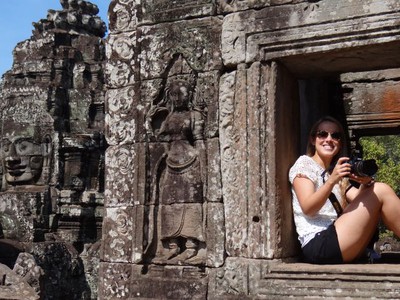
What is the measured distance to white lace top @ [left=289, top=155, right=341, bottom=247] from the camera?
4.80m

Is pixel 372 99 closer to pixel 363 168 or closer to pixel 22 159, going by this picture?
pixel 363 168

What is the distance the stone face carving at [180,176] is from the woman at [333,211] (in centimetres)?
77

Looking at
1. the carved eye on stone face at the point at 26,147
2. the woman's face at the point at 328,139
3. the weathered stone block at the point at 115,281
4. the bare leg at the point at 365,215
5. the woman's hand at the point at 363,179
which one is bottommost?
the weathered stone block at the point at 115,281

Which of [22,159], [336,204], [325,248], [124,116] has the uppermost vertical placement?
[22,159]

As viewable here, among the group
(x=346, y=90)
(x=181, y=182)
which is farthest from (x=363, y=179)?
(x=346, y=90)

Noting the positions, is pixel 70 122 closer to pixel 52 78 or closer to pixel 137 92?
pixel 52 78

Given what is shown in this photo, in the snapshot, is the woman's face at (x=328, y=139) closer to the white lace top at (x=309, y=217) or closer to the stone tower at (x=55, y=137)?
the white lace top at (x=309, y=217)

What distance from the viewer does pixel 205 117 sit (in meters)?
5.17

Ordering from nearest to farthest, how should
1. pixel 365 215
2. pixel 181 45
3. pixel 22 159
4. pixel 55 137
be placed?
pixel 365 215, pixel 181 45, pixel 55 137, pixel 22 159

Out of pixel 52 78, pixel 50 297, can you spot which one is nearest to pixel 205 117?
pixel 50 297

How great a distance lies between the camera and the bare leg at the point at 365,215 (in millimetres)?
4562

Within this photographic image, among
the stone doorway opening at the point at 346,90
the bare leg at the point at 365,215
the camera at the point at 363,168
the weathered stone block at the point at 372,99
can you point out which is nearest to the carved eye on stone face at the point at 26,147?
the stone doorway opening at the point at 346,90

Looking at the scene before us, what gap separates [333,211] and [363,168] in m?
0.57

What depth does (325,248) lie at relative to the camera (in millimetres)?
4625
